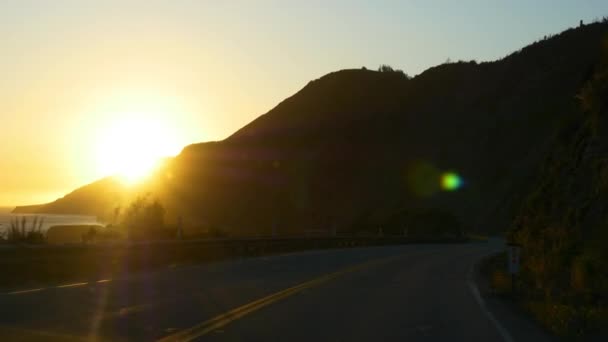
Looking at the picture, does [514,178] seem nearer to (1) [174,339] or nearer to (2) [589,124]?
(2) [589,124]

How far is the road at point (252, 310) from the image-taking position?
12523 millimetres

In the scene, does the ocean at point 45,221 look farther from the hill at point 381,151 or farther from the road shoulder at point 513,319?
the hill at point 381,151

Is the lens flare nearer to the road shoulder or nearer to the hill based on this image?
the hill

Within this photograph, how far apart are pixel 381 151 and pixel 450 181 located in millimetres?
26811

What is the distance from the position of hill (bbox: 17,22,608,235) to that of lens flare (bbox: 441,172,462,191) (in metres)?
0.85

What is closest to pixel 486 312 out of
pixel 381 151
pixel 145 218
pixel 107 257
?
pixel 107 257

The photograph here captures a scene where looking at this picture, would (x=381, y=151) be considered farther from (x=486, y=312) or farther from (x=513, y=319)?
(x=513, y=319)

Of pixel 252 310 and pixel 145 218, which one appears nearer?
pixel 252 310

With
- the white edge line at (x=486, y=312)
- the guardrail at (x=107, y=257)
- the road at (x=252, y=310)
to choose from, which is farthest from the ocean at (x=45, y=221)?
the white edge line at (x=486, y=312)

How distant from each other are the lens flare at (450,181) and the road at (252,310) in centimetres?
7819

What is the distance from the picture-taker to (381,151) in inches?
5084

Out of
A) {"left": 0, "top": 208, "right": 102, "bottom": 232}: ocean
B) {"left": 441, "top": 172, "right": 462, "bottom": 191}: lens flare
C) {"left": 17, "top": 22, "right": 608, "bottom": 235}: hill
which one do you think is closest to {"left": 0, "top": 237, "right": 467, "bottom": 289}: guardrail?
{"left": 0, "top": 208, "right": 102, "bottom": 232}: ocean

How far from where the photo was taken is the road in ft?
41.1

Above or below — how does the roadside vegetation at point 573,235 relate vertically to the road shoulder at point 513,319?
above
